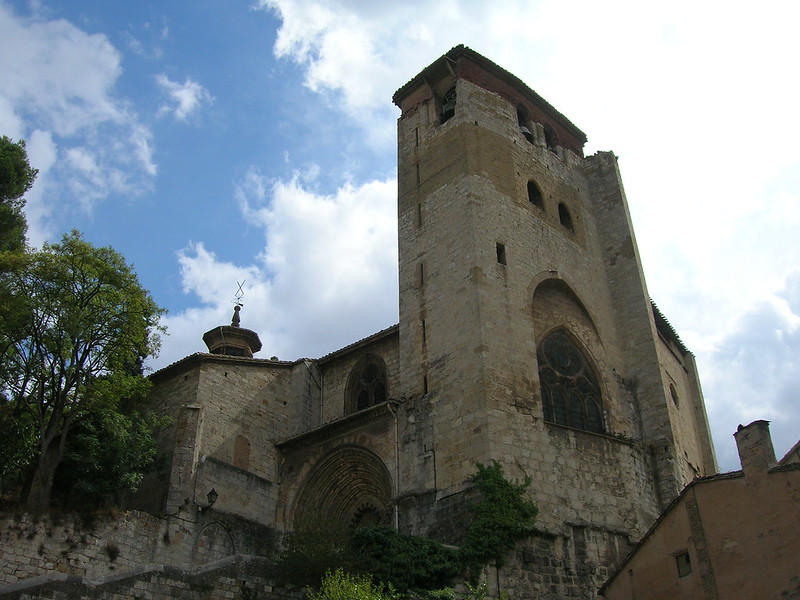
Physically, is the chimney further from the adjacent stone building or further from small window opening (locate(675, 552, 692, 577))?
small window opening (locate(675, 552, 692, 577))

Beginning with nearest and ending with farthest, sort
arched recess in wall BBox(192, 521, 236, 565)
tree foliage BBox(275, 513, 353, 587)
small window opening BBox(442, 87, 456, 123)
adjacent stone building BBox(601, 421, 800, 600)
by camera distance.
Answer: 1. adjacent stone building BBox(601, 421, 800, 600)
2. tree foliage BBox(275, 513, 353, 587)
3. arched recess in wall BBox(192, 521, 236, 565)
4. small window opening BBox(442, 87, 456, 123)

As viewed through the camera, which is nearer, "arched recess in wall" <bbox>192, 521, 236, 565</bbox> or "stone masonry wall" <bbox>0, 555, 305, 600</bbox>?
"stone masonry wall" <bbox>0, 555, 305, 600</bbox>

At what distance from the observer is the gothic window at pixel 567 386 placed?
1963 centimetres

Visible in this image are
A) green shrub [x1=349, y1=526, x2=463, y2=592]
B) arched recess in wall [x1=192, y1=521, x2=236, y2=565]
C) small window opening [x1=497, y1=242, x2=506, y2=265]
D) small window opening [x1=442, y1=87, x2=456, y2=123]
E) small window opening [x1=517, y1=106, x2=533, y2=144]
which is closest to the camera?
green shrub [x1=349, y1=526, x2=463, y2=592]

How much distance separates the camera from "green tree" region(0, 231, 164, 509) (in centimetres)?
1766

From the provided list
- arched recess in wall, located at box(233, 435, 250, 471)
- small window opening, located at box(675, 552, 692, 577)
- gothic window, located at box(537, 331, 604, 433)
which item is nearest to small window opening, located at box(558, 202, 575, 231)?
gothic window, located at box(537, 331, 604, 433)

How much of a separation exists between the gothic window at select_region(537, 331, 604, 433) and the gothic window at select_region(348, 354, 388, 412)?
4472 millimetres

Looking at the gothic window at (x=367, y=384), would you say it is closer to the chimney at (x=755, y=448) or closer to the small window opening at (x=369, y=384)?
the small window opening at (x=369, y=384)

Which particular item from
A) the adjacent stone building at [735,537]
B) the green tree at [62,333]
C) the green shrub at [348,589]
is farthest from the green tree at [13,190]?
the adjacent stone building at [735,537]

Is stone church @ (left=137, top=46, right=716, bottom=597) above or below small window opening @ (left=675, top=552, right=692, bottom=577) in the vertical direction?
above

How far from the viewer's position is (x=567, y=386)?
20.3m

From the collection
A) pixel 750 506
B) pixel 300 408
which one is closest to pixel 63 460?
pixel 300 408

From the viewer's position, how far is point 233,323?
107 feet

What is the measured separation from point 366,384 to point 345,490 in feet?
10.8
